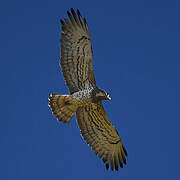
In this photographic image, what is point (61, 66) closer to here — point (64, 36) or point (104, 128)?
point (64, 36)

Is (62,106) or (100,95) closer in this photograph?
(100,95)

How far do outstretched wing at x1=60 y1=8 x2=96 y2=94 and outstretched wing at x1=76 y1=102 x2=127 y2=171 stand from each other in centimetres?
112

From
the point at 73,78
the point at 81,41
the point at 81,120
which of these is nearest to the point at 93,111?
the point at 81,120

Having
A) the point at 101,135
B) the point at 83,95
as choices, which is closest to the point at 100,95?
the point at 83,95

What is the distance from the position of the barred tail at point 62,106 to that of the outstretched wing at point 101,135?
1.39 feet

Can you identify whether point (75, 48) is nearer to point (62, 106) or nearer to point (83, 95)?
point (83, 95)

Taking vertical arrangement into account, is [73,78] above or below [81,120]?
above

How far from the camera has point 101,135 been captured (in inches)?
426

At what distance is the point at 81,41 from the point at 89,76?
93 centimetres

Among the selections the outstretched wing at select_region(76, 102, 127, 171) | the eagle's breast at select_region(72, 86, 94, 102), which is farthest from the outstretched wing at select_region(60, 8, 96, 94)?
the outstretched wing at select_region(76, 102, 127, 171)

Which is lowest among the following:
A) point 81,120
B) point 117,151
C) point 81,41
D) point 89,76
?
point 117,151

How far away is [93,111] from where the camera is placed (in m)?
10.6

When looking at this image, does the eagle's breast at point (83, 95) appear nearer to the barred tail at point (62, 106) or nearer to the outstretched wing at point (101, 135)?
the barred tail at point (62, 106)

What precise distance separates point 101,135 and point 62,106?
4.76ft
